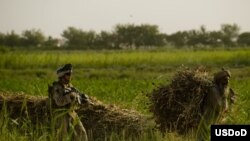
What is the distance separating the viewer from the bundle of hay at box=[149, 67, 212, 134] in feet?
30.1

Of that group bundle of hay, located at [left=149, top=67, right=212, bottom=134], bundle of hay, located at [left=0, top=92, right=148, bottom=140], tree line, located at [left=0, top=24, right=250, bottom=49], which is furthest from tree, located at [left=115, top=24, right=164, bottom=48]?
bundle of hay, located at [left=149, top=67, right=212, bottom=134]

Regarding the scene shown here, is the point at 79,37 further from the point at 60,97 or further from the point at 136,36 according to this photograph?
the point at 60,97

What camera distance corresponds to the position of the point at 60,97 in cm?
879

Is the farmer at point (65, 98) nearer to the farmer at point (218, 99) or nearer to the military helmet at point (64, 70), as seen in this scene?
the military helmet at point (64, 70)

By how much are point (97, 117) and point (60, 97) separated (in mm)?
2702

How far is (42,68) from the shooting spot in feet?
112

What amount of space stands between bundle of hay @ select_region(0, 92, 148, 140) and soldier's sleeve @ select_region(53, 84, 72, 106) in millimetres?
1725

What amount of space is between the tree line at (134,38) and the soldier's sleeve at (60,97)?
193ft

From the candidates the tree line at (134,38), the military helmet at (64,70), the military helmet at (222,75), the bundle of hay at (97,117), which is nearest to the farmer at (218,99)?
the military helmet at (222,75)

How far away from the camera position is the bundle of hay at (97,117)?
10.7 meters

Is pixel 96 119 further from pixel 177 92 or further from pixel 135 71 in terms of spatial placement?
pixel 135 71

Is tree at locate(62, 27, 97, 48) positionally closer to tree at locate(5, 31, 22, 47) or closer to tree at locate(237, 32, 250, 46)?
tree at locate(5, 31, 22, 47)

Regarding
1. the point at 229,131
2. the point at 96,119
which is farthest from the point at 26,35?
the point at 229,131

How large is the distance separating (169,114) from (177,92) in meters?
0.42
